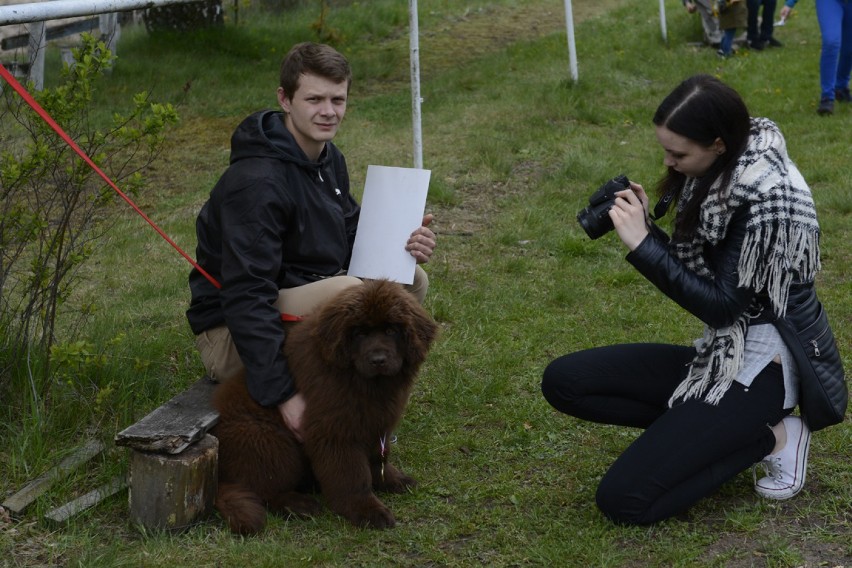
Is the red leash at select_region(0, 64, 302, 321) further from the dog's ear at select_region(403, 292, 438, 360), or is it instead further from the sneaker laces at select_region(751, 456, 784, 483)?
the sneaker laces at select_region(751, 456, 784, 483)

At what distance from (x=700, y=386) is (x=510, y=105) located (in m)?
6.48

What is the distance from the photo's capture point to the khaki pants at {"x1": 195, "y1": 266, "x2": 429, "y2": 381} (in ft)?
13.6

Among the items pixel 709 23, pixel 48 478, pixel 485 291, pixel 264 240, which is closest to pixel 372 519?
pixel 264 240

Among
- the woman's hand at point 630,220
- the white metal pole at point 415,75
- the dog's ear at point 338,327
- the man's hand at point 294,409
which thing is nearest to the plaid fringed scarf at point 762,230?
the woman's hand at point 630,220

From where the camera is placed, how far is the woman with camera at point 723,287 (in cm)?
368

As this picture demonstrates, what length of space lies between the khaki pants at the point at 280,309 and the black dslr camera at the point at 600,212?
94 cm

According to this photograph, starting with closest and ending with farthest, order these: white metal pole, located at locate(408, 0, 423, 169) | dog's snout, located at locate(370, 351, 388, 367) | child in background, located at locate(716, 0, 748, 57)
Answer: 1. dog's snout, located at locate(370, 351, 388, 367)
2. white metal pole, located at locate(408, 0, 423, 169)
3. child in background, located at locate(716, 0, 748, 57)

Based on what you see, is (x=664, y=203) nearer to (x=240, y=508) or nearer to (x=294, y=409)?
(x=294, y=409)

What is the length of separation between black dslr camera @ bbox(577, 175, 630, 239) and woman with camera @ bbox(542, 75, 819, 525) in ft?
0.23

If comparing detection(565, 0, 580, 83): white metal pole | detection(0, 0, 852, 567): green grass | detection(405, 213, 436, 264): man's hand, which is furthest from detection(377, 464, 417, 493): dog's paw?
detection(565, 0, 580, 83): white metal pole

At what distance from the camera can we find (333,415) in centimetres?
377

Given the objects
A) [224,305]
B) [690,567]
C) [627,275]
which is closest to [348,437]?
[224,305]

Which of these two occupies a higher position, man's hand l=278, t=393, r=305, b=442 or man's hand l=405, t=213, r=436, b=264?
man's hand l=405, t=213, r=436, b=264

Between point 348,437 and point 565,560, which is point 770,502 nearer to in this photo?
point 565,560
